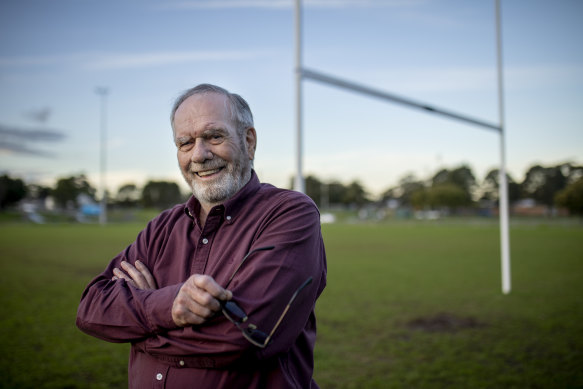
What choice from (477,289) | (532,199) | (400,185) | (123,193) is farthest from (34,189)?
(477,289)

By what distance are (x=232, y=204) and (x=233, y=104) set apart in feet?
1.44

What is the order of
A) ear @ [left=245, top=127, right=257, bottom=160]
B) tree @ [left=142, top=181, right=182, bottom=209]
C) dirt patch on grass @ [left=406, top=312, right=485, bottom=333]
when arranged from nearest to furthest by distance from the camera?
ear @ [left=245, top=127, right=257, bottom=160]
dirt patch on grass @ [left=406, top=312, right=485, bottom=333]
tree @ [left=142, top=181, right=182, bottom=209]

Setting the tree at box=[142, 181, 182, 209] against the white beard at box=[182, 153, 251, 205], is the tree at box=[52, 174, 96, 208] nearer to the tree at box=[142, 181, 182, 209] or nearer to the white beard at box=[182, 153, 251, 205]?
the tree at box=[142, 181, 182, 209]

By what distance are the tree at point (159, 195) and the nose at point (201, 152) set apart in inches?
4243

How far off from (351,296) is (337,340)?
3.20 metres

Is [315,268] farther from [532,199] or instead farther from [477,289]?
[532,199]

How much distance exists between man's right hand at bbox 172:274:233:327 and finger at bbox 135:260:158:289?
36cm

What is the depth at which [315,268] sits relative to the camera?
5.19 feet

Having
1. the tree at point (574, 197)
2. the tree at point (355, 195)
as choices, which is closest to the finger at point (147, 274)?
the tree at point (574, 197)

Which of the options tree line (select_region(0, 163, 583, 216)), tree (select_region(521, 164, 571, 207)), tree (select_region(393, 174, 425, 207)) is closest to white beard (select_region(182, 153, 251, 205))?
tree line (select_region(0, 163, 583, 216))

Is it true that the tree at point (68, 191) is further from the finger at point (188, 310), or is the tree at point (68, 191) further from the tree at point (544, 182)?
the finger at point (188, 310)

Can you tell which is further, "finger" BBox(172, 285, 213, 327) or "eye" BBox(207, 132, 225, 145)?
"eye" BBox(207, 132, 225, 145)

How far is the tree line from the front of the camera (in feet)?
224

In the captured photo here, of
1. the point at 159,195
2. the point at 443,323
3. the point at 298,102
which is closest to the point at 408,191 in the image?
the point at 159,195
